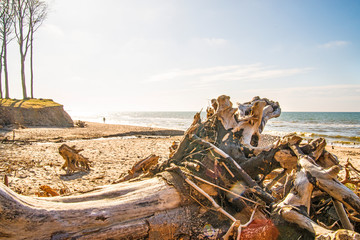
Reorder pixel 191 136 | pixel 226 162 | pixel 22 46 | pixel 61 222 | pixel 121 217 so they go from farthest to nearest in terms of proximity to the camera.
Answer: pixel 22 46
pixel 191 136
pixel 226 162
pixel 121 217
pixel 61 222

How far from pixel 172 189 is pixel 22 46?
29.4 meters

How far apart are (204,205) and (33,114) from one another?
23.0 metres

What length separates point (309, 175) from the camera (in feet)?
7.43

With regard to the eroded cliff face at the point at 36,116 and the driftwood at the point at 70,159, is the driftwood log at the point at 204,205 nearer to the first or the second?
the driftwood at the point at 70,159

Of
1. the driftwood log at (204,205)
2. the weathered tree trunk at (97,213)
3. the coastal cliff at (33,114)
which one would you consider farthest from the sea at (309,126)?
the coastal cliff at (33,114)

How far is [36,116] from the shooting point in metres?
20.5

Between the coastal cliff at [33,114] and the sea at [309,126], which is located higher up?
the coastal cliff at [33,114]

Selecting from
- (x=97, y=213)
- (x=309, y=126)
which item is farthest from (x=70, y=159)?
(x=309, y=126)

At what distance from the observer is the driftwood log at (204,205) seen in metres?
1.88

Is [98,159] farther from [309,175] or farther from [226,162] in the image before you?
[309,175]

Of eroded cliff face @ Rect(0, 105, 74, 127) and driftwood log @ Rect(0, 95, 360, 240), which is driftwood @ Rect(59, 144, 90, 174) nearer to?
driftwood log @ Rect(0, 95, 360, 240)

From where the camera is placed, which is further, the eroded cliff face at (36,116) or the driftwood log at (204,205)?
the eroded cliff face at (36,116)

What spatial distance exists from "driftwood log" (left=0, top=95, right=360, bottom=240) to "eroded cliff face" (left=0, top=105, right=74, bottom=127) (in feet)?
66.4

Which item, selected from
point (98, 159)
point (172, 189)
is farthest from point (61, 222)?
point (98, 159)
